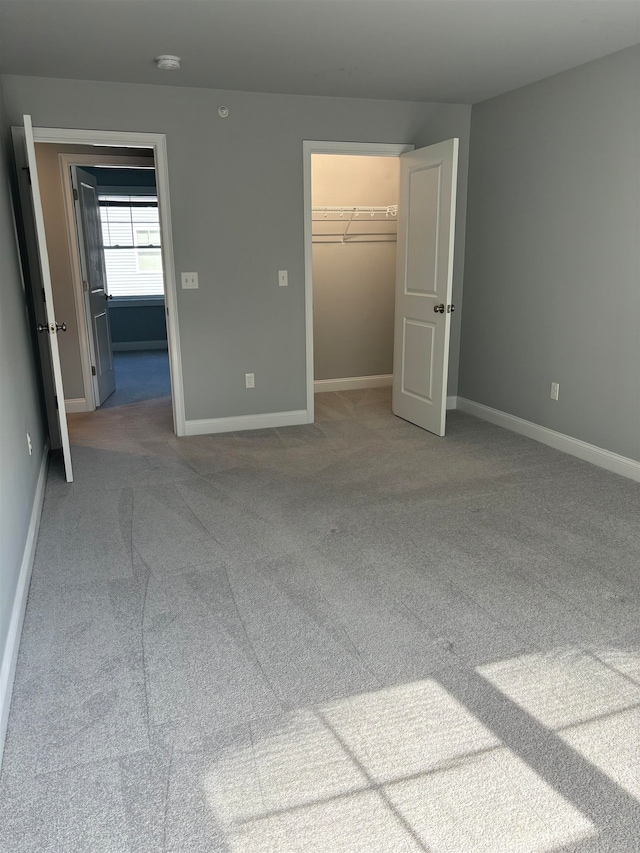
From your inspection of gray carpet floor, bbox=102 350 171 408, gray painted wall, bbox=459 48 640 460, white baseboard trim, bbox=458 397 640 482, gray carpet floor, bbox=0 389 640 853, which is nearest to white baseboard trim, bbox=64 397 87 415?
gray carpet floor, bbox=102 350 171 408

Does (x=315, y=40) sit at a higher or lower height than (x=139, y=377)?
higher

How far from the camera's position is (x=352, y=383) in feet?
20.4

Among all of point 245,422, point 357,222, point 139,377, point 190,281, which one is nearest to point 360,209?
point 357,222

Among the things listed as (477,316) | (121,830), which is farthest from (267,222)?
(121,830)

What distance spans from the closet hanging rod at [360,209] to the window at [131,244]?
391 cm

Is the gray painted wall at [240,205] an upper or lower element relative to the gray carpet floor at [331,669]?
upper

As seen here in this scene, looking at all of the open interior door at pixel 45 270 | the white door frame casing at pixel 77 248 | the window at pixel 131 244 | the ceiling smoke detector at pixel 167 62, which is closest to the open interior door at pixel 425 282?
the ceiling smoke detector at pixel 167 62

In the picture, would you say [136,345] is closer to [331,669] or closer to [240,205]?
[240,205]

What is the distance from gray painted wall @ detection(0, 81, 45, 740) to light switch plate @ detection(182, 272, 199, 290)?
1.12 meters

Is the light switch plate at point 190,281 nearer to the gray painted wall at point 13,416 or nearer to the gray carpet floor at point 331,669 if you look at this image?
the gray painted wall at point 13,416

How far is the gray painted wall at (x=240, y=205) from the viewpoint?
4.24 metres

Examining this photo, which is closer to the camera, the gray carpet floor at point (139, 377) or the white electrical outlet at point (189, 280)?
the white electrical outlet at point (189, 280)

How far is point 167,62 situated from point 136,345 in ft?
19.6

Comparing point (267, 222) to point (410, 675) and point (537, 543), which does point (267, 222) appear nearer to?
point (537, 543)
